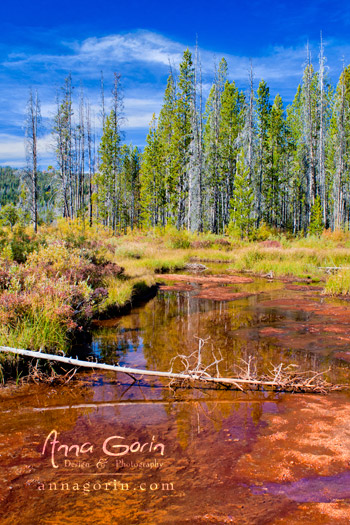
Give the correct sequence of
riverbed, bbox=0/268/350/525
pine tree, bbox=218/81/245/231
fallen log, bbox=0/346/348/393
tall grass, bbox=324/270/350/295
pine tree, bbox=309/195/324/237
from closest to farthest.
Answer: riverbed, bbox=0/268/350/525, fallen log, bbox=0/346/348/393, tall grass, bbox=324/270/350/295, pine tree, bbox=309/195/324/237, pine tree, bbox=218/81/245/231

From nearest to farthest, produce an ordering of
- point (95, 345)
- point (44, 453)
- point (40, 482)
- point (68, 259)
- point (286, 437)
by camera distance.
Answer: point (40, 482)
point (44, 453)
point (286, 437)
point (95, 345)
point (68, 259)

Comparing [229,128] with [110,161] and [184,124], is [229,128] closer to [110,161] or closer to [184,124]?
[184,124]

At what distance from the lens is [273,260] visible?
21.6m

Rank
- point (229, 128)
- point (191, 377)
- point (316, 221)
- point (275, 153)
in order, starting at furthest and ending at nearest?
1. point (275, 153)
2. point (229, 128)
3. point (316, 221)
4. point (191, 377)

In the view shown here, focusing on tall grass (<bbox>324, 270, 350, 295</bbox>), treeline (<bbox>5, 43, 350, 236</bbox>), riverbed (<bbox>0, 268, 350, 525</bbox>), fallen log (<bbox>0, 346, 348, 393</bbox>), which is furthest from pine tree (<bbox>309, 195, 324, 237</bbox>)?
fallen log (<bbox>0, 346, 348, 393</bbox>)

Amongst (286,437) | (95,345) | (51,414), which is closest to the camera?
A: (286,437)

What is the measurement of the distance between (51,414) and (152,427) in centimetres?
137

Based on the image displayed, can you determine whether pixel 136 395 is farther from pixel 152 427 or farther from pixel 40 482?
pixel 40 482

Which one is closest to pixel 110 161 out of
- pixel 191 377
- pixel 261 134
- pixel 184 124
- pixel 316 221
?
pixel 184 124

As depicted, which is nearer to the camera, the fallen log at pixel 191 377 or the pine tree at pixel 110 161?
the fallen log at pixel 191 377

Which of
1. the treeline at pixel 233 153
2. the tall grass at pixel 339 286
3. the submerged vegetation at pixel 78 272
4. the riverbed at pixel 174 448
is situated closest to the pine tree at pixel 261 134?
the treeline at pixel 233 153

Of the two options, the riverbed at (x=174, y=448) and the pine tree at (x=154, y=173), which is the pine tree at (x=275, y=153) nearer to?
the pine tree at (x=154, y=173)

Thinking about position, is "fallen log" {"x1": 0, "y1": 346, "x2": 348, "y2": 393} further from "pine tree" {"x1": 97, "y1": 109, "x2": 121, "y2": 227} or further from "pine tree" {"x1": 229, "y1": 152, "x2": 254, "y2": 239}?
"pine tree" {"x1": 97, "y1": 109, "x2": 121, "y2": 227}

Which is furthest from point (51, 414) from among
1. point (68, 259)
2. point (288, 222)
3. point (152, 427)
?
point (288, 222)
